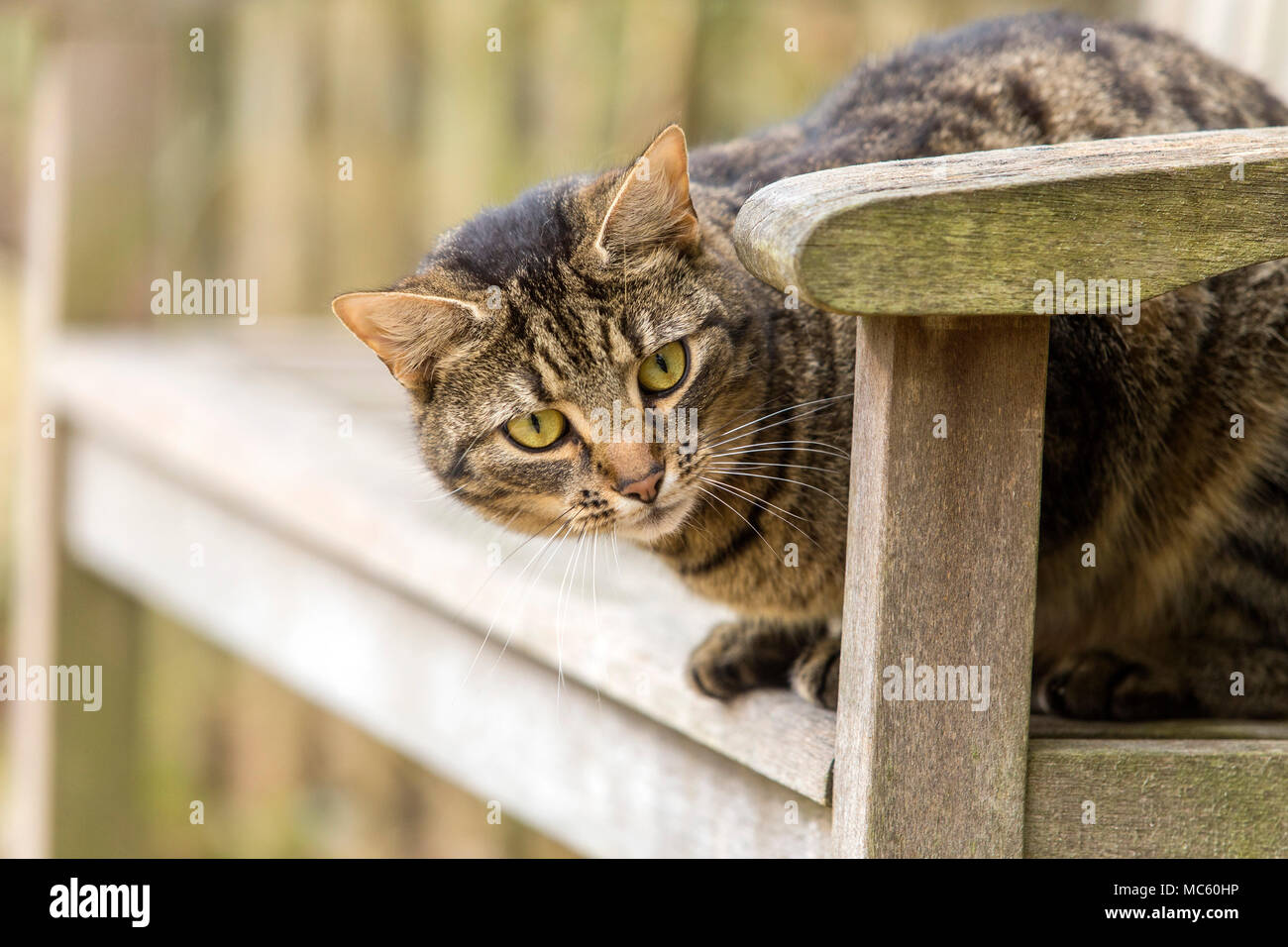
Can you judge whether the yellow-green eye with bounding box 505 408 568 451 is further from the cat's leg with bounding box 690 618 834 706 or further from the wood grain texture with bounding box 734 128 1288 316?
the wood grain texture with bounding box 734 128 1288 316

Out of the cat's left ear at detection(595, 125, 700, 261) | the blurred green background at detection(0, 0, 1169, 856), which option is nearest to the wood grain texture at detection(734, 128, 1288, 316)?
the cat's left ear at detection(595, 125, 700, 261)

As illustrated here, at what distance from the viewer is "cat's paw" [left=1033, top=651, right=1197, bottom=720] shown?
1.49 m

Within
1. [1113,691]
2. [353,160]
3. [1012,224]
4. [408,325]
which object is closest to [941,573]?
[1012,224]

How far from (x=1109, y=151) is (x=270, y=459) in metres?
1.79

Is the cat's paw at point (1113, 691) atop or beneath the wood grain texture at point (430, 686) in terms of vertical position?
atop

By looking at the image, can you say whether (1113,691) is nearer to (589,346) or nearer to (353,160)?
(589,346)

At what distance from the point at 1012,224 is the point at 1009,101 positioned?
757 millimetres

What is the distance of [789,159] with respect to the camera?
1.67m

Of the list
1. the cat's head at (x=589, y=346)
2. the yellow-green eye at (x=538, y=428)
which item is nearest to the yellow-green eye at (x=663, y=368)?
the cat's head at (x=589, y=346)

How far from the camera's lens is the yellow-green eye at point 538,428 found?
1.50 m

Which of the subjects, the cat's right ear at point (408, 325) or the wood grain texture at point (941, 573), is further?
the cat's right ear at point (408, 325)

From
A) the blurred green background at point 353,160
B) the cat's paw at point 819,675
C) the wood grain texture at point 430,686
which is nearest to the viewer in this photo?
the cat's paw at point 819,675

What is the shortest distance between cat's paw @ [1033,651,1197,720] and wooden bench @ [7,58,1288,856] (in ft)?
0.20

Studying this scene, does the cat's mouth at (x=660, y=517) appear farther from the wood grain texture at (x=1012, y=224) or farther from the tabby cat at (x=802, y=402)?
the wood grain texture at (x=1012, y=224)
